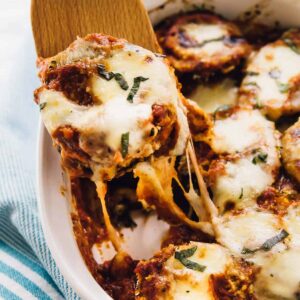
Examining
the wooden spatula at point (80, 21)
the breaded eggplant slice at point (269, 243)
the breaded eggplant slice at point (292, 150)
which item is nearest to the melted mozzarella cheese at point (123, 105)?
the wooden spatula at point (80, 21)

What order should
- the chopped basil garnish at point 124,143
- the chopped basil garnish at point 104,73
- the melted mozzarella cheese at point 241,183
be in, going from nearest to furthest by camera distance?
the chopped basil garnish at point 124,143 → the chopped basil garnish at point 104,73 → the melted mozzarella cheese at point 241,183

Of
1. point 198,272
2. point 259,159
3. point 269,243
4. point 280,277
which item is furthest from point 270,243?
point 259,159

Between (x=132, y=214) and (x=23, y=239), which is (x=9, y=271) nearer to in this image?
(x=23, y=239)

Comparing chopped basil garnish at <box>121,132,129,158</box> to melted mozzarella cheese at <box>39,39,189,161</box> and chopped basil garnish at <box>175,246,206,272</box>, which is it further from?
chopped basil garnish at <box>175,246,206,272</box>

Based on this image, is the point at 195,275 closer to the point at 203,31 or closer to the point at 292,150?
the point at 292,150

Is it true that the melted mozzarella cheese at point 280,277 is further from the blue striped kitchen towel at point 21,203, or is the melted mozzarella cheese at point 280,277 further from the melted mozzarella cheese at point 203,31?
the melted mozzarella cheese at point 203,31

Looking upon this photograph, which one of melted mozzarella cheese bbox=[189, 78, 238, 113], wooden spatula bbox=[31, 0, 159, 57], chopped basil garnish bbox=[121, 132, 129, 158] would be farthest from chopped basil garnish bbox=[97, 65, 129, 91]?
melted mozzarella cheese bbox=[189, 78, 238, 113]

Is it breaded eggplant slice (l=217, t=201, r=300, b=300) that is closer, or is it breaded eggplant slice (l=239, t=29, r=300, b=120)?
breaded eggplant slice (l=217, t=201, r=300, b=300)
